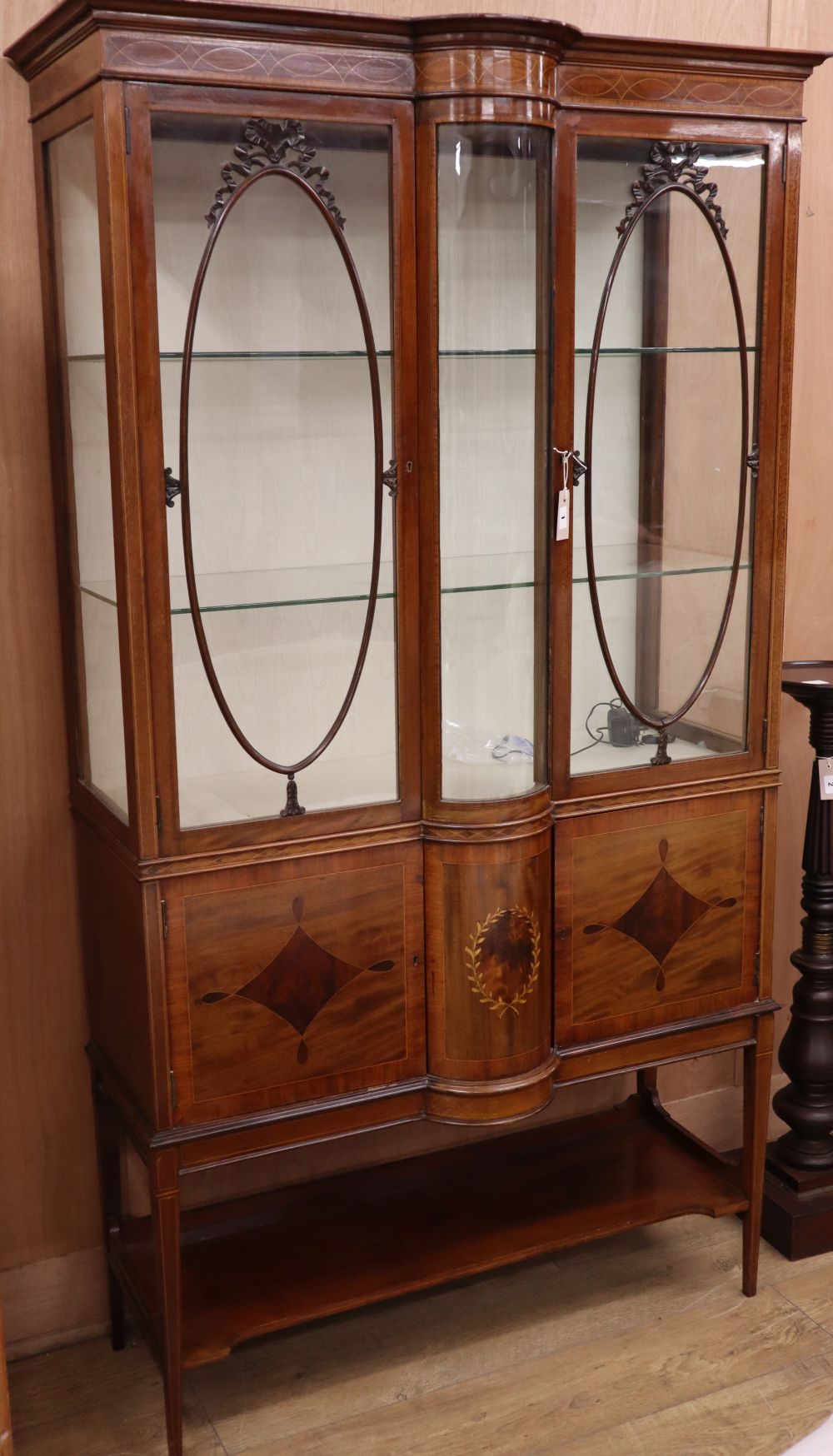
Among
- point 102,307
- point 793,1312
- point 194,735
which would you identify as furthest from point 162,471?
point 793,1312

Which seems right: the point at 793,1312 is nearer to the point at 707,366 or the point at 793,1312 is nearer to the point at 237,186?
the point at 707,366

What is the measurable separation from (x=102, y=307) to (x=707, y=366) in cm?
96

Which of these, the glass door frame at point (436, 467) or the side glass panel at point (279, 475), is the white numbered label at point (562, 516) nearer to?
the glass door frame at point (436, 467)

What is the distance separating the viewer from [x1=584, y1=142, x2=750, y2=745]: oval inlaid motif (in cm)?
220

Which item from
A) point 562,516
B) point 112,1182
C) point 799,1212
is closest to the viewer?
point 562,516

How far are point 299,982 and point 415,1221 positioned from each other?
654mm

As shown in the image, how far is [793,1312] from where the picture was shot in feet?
8.41

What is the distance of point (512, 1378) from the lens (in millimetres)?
2404

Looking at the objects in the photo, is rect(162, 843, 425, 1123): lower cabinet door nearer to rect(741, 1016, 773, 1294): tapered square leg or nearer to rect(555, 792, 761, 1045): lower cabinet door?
rect(555, 792, 761, 1045): lower cabinet door

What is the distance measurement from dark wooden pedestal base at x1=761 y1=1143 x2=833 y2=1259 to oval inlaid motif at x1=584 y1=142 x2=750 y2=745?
968 mm

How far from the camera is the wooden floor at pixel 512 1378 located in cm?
226

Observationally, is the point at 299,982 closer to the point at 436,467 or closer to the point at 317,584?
the point at 317,584

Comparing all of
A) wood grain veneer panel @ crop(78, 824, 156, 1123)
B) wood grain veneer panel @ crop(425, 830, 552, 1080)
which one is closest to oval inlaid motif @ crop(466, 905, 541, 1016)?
wood grain veneer panel @ crop(425, 830, 552, 1080)

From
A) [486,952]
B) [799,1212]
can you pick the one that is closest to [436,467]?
[486,952]
